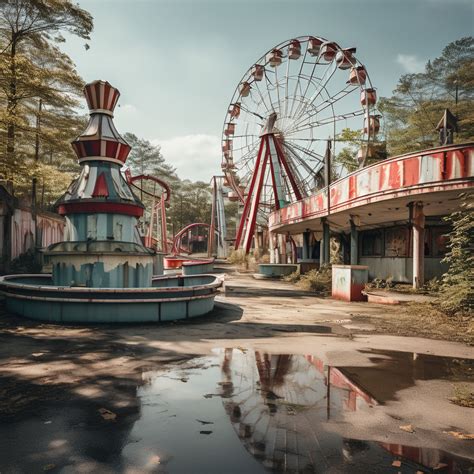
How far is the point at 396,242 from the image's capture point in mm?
20328

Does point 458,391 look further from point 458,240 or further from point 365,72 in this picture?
point 365,72

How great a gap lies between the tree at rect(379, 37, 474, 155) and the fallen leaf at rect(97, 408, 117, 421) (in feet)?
104

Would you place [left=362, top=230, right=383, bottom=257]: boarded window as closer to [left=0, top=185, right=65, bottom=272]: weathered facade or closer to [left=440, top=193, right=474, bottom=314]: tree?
[left=440, top=193, right=474, bottom=314]: tree

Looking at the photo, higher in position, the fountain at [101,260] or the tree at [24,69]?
the tree at [24,69]

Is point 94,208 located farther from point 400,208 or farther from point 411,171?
point 400,208

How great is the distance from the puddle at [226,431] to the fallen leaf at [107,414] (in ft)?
0.20

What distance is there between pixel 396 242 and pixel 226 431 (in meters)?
18.8

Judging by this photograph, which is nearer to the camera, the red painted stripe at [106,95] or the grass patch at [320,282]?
the red painted stripe at [106,95]

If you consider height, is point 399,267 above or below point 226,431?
above

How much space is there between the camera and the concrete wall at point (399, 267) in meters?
18.2

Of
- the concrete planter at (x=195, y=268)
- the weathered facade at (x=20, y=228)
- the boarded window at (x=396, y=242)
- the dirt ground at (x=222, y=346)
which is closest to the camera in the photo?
Answer: the dirt ground at (x=222, y=346)

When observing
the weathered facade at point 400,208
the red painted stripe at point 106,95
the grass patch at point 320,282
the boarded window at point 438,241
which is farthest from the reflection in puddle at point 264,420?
the boarded window at point 438,241

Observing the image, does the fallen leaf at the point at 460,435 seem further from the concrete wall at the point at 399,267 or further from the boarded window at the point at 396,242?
the boarded window at the point at 396,242

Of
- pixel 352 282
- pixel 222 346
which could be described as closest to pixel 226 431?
pixel 222 346
